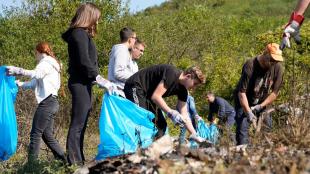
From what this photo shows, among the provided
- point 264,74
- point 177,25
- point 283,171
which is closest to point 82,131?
point 264,74

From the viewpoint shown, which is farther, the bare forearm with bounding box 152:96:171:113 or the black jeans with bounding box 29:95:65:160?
the black jeans with bounding box 29:95:65:160

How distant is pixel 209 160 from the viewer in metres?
4.08

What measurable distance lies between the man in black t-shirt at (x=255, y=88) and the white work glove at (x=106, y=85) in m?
1.52

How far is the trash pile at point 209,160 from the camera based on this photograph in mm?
3615

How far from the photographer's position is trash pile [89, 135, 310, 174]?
3.61m

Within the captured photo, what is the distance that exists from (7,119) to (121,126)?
5.20 ft

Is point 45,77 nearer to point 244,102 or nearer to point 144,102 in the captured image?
point 144,102

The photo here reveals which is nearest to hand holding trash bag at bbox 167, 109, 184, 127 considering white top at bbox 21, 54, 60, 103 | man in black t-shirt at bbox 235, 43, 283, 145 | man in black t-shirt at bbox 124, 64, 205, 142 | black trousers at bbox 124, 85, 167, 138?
man in black t-shirt at bbox 124, 64, 205, 142

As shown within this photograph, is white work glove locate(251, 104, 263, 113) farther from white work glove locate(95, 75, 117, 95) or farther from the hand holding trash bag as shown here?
white work glove locate(95, 75, 117, 95)

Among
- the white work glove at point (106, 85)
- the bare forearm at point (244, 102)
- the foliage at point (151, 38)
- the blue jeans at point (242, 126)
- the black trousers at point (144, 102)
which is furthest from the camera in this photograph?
the foliage at point (151, 38)

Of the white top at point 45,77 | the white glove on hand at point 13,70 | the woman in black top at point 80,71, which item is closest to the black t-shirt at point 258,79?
the woman in black top at point 80,71

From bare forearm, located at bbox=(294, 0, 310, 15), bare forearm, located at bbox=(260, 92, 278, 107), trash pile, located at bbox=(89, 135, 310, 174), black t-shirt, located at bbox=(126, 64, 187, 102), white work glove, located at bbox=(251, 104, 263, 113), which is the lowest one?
Result: white work glove, located at bbox=(251, 104, 263, 113)

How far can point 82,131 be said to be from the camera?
6391 mm

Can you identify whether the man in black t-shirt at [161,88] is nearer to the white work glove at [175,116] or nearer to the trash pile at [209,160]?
the white work glove at [175,116]
